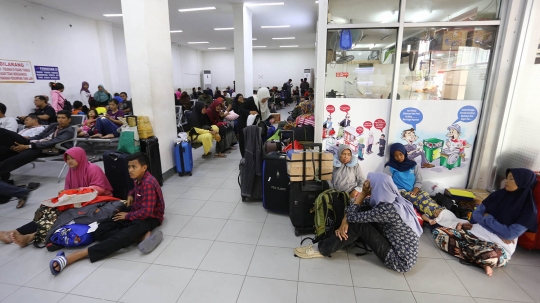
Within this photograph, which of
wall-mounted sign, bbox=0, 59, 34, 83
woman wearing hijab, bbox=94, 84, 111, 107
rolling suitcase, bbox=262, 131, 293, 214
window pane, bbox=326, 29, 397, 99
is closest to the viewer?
rolling suitcase, bbox=262, 131, 293, 214

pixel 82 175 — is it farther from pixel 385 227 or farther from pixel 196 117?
pixel 385 227

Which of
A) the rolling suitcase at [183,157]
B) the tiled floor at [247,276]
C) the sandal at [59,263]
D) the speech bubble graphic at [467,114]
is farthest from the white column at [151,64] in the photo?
the speech bubble graphic at [467,114]

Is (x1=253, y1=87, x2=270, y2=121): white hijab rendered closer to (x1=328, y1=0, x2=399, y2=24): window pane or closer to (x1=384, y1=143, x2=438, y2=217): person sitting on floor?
(x1=328, y1=0, x2=399, y2=24): window pane

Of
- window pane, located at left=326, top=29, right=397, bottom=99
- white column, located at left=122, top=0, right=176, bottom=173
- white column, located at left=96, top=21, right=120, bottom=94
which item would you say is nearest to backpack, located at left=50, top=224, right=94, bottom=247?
white column, located at left=122, top=0, right=176, bottom=173

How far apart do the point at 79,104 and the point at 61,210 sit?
5.37 m

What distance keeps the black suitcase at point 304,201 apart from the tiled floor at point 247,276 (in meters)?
0.20

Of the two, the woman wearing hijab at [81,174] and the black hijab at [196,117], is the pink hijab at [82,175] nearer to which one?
the woman wearing hijab at [81,174]

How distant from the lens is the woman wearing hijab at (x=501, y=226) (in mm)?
2246

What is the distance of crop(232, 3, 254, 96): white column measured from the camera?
808 cm

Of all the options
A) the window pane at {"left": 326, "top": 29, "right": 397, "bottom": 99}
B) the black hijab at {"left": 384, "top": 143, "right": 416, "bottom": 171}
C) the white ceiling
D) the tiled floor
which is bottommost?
the tiled floor

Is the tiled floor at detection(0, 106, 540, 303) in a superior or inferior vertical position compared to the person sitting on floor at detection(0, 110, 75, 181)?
inferior

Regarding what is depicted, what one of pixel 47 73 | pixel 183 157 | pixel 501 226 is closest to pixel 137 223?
pixel 183 157

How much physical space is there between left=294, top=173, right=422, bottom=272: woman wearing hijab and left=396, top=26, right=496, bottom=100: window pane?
5.85 feet

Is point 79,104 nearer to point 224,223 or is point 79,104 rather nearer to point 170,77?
point 170,77
